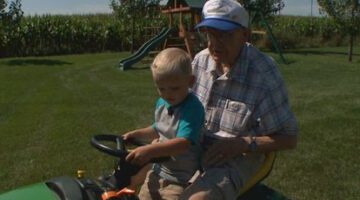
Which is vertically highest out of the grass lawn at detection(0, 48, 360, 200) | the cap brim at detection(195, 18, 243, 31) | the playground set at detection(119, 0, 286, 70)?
the cap brim at detection(195, 18, 243, 31)

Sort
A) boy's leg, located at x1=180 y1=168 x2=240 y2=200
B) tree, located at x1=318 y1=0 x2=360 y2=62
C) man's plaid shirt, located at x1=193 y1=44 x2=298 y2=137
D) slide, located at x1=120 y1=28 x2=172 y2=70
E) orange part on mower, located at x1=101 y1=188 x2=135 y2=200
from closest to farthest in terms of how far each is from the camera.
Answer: orange part on mower, located at x1=101 y1=188 x2=135 y2=200 < boy's leg, located at x1=180 y1=168 x2=240 y2=200 < man's plaid shirt, located at x1=193 y1=44 x2=298 y2=137 < slide, located at x1=120 y1=28 x2=172 y2=70 < tree, located at x1=318 y1=0 x2=360 y2=62

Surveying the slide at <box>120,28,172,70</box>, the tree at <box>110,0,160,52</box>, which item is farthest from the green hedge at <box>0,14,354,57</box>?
the slide at <box>120,28,172,70</box>

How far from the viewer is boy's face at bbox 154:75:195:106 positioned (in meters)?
2.60

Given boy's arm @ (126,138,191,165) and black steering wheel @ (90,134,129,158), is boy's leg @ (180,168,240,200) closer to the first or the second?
boy's arm @ (126,138,191,165)

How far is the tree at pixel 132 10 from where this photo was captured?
105 feet

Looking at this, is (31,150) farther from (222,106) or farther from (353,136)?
(222,106)

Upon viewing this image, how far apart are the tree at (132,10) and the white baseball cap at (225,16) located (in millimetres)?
29028

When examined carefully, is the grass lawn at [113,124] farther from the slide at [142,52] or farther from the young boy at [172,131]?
the young boy at [172,131]

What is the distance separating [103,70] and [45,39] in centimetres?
1382

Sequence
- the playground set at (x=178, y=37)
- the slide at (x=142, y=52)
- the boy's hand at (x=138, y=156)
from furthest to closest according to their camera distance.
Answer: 1. the playground set at (x=178, y=37)
2. the slide at (x=142, y=52)
3. the boy's hand at (x=138, y=156)

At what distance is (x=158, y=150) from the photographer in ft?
8.46

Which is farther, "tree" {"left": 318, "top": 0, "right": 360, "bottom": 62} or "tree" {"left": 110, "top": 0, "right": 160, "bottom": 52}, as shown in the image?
"tree" {"left": 110, "top": 0, "right": 160, "bottom": 52}

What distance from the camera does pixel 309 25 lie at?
1534 inches

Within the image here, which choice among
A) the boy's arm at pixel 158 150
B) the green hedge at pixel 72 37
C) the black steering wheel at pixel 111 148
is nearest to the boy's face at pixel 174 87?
the boy's arm at pixel 158 150
